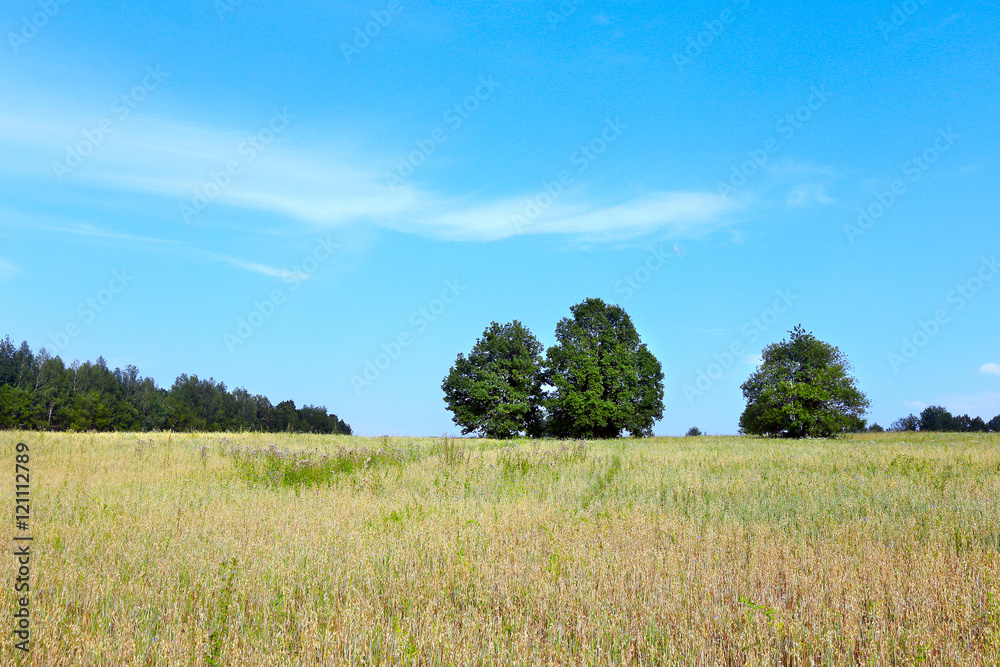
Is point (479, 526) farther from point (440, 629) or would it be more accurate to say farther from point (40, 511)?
point (40, 511)

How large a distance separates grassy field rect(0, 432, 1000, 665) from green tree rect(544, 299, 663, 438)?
36.4 m

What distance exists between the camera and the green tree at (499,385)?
2023 inches

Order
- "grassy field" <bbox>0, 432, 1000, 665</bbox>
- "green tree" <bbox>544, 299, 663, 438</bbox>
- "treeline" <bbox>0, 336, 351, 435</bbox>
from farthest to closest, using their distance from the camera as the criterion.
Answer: "treeline" <bbox>0, 336, 351, 435</bbox>, "green tree" <bbox>544, 299, 663, 438</bbox>, "grassy field" <bbox>0, 432, 1000, 665</bbox>

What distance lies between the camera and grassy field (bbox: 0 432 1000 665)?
4.67m

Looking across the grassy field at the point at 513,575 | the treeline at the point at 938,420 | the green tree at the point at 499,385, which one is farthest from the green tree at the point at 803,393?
the treeline at the point at 938,420

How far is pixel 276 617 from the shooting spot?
5.32 meters

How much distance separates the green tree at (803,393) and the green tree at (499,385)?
19.8 meters

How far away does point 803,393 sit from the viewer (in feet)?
168

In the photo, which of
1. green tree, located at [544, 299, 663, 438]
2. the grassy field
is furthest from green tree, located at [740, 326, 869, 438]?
the grassy field

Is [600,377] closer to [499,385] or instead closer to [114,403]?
[499,385]

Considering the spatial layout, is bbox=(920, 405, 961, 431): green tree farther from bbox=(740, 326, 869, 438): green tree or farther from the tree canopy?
the tree canopy

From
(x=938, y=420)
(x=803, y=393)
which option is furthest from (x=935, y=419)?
(x=803, y=393)

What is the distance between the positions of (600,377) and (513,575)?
4393cm

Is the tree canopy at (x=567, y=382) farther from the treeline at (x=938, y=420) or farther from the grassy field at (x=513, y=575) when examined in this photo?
the treeline at (x=938, y=420)
